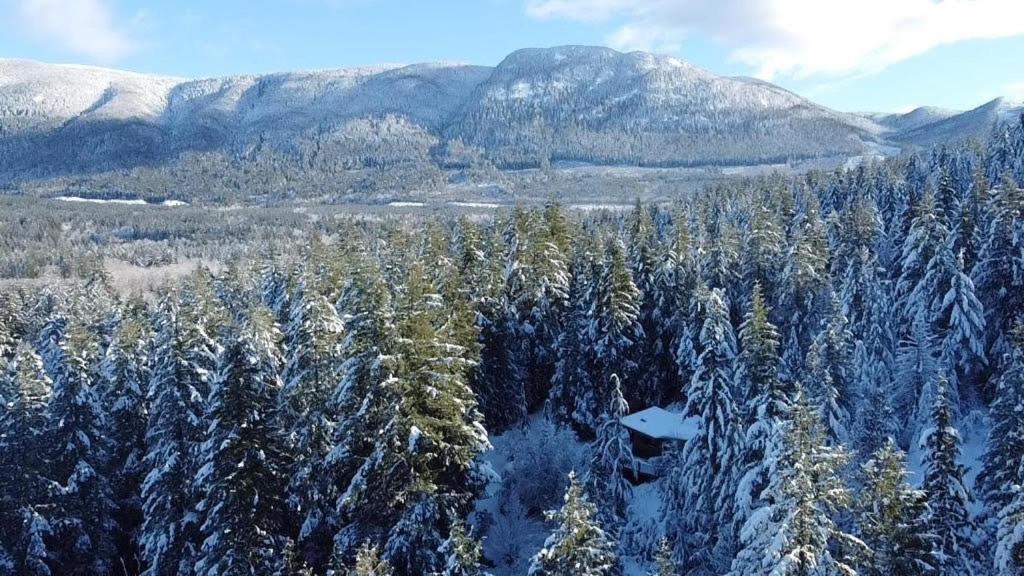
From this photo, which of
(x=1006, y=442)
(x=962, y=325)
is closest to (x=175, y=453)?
(x=1006, y=442)

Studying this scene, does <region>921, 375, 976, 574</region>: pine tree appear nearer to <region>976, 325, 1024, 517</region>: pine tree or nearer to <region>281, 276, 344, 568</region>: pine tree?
<region>976, 325, 1024, 517</region>: pine tree

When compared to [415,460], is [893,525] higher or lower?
lower

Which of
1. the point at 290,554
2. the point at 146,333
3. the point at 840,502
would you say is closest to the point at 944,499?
the point at 840,502

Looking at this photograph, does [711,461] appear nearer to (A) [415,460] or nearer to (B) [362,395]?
(A) [415,460]

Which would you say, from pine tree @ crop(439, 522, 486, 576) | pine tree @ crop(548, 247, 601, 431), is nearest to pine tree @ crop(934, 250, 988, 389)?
pine tree @ crop(548, 247, 601, 431)

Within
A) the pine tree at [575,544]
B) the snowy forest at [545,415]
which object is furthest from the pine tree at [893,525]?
the pine tree at [575,544]

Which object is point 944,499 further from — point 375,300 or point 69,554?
point 69,554

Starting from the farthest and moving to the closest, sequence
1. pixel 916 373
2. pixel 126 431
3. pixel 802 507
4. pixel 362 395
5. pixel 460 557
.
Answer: pixel 916 373, pixel 126 431, pixel 362 395, pixel 460 557, pixel 802 507

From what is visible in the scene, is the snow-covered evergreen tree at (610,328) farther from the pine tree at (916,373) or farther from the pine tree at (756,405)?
the pine tree at (916,373)
